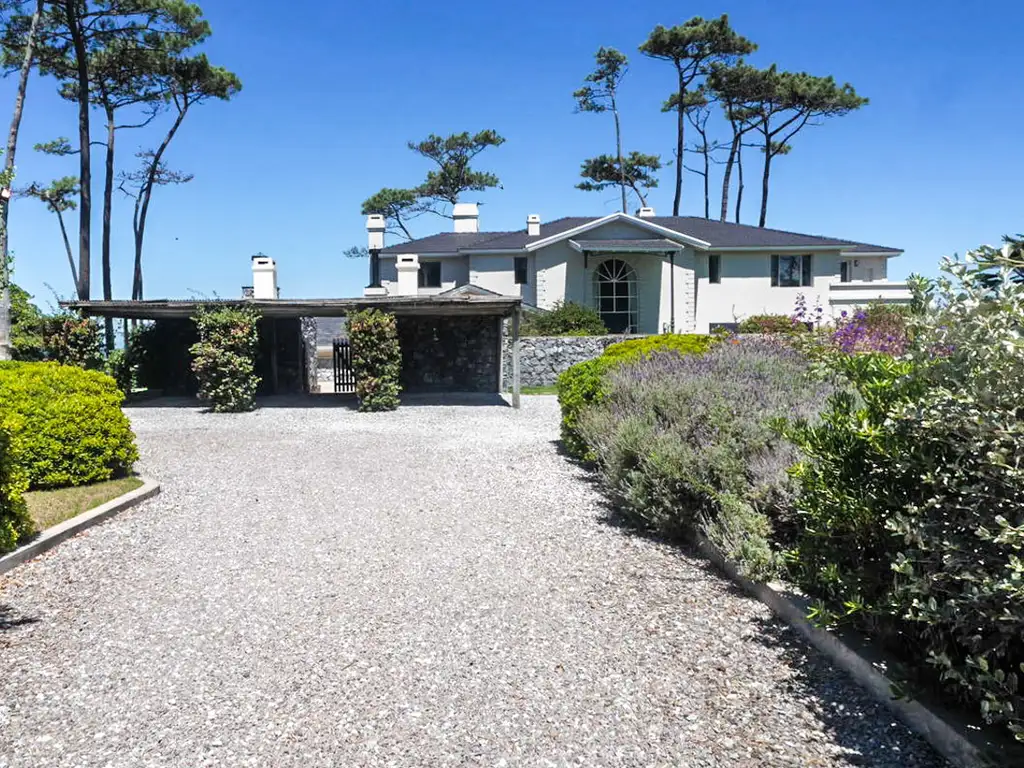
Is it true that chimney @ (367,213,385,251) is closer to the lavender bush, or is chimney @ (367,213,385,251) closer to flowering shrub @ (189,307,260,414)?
flowering shrub @ (189,307,260,414)

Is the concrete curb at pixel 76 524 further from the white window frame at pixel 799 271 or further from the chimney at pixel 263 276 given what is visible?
the white window frame at pixel 799 271

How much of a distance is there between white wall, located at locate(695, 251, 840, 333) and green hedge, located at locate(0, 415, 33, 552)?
25.5 metres

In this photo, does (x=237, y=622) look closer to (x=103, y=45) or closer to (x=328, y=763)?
(x=328, y=763)

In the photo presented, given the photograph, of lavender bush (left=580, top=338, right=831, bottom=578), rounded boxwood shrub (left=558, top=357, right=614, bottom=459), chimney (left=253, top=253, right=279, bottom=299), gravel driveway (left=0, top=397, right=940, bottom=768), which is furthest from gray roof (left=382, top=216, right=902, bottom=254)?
gravel driveway (left=0, top=397, right=940, bottom=768)

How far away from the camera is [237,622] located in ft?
14.4

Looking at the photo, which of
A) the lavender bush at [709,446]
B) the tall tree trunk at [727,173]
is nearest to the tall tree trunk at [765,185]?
the tall tree trunk at [727,173]

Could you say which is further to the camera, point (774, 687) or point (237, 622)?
point (237, 622)

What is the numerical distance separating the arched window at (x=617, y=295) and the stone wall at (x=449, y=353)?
7991 millimetres

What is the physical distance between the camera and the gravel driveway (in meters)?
3.07

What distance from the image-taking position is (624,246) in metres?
26.6

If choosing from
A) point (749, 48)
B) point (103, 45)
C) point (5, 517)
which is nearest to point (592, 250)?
point (749, 48)

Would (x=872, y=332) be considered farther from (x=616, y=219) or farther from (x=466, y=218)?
(x=466, y=218)

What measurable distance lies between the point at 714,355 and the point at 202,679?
6.80 m

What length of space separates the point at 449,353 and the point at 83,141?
14.0 m
